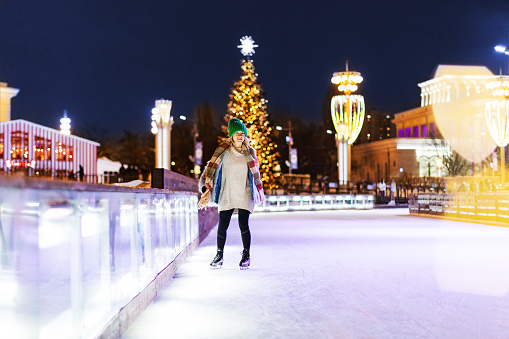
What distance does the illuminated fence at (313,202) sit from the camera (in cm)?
3556

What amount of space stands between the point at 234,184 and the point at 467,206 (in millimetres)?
16395

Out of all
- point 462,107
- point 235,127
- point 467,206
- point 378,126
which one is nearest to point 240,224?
point 235,127

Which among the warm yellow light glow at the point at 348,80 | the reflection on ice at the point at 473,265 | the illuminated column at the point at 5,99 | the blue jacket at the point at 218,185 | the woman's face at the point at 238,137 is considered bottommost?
the reflection on ice at the point at 473,265

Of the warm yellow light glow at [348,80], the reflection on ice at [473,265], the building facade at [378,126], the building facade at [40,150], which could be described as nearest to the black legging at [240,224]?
the reflection on ice at [473,265]

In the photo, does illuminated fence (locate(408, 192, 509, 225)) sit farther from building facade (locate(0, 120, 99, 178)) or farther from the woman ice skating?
building facade (locate(0, 120, 99, 178))

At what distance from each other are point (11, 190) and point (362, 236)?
12.6m

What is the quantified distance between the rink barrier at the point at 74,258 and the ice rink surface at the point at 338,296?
0.40 m

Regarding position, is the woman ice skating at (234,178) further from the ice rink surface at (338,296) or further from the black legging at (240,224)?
the ice rink surface at (338,296)

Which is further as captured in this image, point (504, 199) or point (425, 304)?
point (504, 199)

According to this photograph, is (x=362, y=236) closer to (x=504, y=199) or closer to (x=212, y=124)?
(x=504, y=199)

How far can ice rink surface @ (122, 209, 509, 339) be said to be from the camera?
479 centimetres

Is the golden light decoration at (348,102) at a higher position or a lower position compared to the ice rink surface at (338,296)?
higher

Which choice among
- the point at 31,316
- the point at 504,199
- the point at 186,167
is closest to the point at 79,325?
the point at 31,316

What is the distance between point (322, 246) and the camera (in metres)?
12.0
